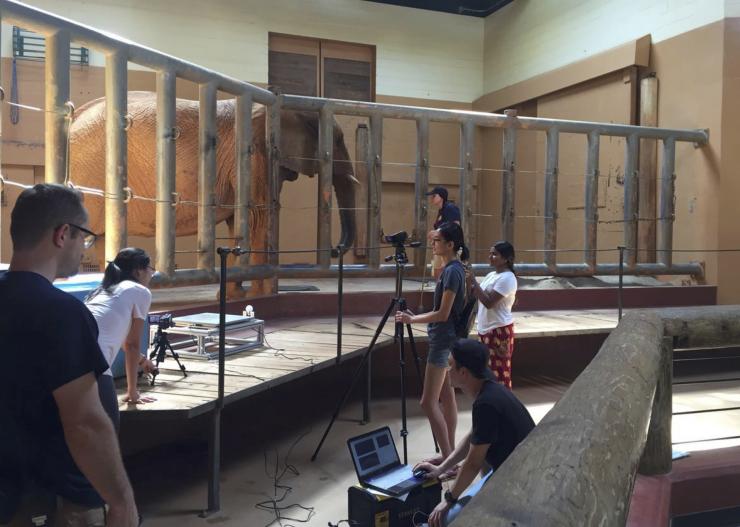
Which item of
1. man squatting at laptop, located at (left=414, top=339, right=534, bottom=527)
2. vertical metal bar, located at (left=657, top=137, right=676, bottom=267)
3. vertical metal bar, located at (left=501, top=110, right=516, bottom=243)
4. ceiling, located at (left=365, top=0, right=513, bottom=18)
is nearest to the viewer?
man squatting at laptop, located at (left=414, top=339, right=534, bottom=527)

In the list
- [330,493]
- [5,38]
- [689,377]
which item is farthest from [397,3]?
[330,493]

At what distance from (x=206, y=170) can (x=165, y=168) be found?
0.50 m

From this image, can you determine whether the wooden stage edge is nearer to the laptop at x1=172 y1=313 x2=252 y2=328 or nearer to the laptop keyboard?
the laptop at x1=172 y1=313 x2=252 y2=328

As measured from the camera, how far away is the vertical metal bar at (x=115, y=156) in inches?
179

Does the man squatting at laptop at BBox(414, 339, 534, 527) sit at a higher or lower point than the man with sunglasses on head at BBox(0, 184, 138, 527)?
lower

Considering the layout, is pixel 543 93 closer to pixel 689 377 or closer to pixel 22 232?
pixel 689 377

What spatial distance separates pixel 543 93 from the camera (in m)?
10.8

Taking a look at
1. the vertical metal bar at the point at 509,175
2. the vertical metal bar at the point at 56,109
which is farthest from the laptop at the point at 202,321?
the vertical metal bar at the point at 509,175

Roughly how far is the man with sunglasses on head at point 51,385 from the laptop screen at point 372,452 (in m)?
1.80

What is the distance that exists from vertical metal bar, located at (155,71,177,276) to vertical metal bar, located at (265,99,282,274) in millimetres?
1338

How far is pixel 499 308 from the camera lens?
14.6 ft

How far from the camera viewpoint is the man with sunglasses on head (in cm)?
151

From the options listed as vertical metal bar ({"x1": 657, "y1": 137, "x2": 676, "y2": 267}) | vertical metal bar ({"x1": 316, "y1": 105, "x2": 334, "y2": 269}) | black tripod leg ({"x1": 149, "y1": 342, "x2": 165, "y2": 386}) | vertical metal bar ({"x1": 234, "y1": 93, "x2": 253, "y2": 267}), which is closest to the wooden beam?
vertical metal bar ({"x1": 657, "y1": 137, "x2": 676, "y2": 267})

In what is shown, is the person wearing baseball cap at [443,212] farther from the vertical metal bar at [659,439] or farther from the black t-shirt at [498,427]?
the vertical metal bar at [659,439]
